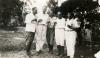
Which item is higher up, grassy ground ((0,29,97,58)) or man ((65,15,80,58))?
man ((65,15,80,58))

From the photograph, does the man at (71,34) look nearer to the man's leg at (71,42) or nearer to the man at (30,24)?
the man's leg at (71,42)

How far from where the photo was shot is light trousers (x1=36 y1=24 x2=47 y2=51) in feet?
23.9

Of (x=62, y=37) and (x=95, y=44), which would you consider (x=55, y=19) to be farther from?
(x=95, y=44)

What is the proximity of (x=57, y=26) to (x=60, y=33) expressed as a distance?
0.16 metres

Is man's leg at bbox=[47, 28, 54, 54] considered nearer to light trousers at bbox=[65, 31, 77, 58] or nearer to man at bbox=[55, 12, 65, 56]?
man at bbox=[55, 12, 65, 56]

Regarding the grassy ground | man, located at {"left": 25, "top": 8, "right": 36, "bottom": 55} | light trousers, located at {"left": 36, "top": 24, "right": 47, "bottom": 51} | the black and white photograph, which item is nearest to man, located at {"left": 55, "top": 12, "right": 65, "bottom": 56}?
the black and white photograph

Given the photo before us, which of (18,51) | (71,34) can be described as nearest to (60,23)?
(71,34)

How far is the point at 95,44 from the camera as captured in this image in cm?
708

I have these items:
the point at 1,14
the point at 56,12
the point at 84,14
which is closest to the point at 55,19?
the point at 56,12

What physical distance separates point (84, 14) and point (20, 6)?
1.35 meters

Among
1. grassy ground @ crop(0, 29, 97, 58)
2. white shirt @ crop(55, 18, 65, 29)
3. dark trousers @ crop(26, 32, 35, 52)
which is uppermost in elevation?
white shirt @ crop(55, 18, 65, 29)

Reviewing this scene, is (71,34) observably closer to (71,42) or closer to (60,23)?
(71,42)

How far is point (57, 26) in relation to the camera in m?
7.08

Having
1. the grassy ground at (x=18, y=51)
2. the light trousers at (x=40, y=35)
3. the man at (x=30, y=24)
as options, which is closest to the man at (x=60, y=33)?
the grassy ground at (x=18, y=51)
